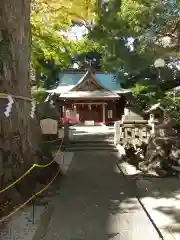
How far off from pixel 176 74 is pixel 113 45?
15.4 feet

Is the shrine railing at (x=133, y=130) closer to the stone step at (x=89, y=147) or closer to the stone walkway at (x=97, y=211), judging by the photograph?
the stone step at (x=89, y=147)

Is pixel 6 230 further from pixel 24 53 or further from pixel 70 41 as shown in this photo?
pixel 70 41

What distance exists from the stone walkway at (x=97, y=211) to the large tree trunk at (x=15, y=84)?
3.60ft

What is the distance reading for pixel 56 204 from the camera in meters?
5.48

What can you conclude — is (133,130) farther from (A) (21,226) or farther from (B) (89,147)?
(A) (21,226)

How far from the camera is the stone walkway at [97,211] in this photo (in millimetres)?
4094

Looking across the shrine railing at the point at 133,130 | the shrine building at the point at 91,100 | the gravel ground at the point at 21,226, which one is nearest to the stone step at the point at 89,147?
the shrine railing at the point at 133,130

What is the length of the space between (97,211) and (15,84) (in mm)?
2848

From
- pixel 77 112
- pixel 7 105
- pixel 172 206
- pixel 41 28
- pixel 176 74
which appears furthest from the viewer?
pixel 77 112

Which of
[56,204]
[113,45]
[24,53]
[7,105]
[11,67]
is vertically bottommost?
[56,204]

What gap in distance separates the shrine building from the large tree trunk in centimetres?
1975

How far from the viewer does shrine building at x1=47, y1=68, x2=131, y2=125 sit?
1039 inches

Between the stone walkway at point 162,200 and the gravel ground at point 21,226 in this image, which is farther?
the stone walkway at point 162,200

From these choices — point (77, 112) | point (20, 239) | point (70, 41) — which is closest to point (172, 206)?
point (20, 239)
